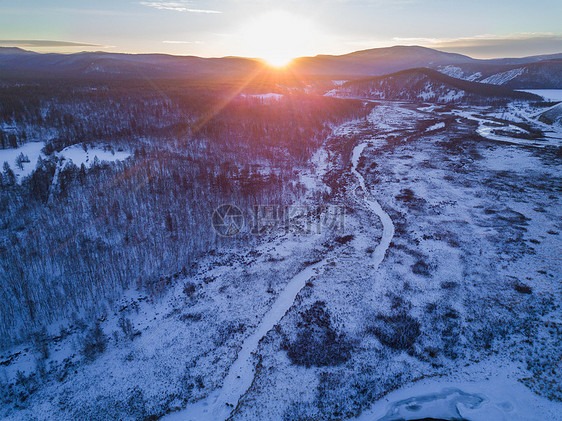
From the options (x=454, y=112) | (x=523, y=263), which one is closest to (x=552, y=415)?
(x=523, y=263)

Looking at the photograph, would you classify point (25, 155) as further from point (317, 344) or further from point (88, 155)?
point (317, 344)

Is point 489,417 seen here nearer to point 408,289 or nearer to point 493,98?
point 408,289

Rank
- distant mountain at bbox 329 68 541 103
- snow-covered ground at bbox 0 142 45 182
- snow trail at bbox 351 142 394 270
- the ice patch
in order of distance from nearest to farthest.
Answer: the ice patch < snow trail at bbox 351 142 394 270 < snow-covered ground at bbox 0 142 45 182 < distant mountain at bbox 329 68 541 103

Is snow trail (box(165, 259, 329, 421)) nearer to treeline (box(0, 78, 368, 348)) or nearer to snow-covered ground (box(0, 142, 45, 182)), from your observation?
treeline (box(0, 78, 368, 348))

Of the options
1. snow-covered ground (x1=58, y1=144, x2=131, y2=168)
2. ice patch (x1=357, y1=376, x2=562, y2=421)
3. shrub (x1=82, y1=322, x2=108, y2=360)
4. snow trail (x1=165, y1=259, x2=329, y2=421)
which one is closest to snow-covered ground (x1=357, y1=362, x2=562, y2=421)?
ice patch (x1=357, y1=376, x2=562, y2=421)

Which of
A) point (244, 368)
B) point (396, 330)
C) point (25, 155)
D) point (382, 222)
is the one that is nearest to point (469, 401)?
point (396, 330)

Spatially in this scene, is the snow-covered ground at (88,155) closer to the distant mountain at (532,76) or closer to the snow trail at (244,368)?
the snow trail at (244,368)
